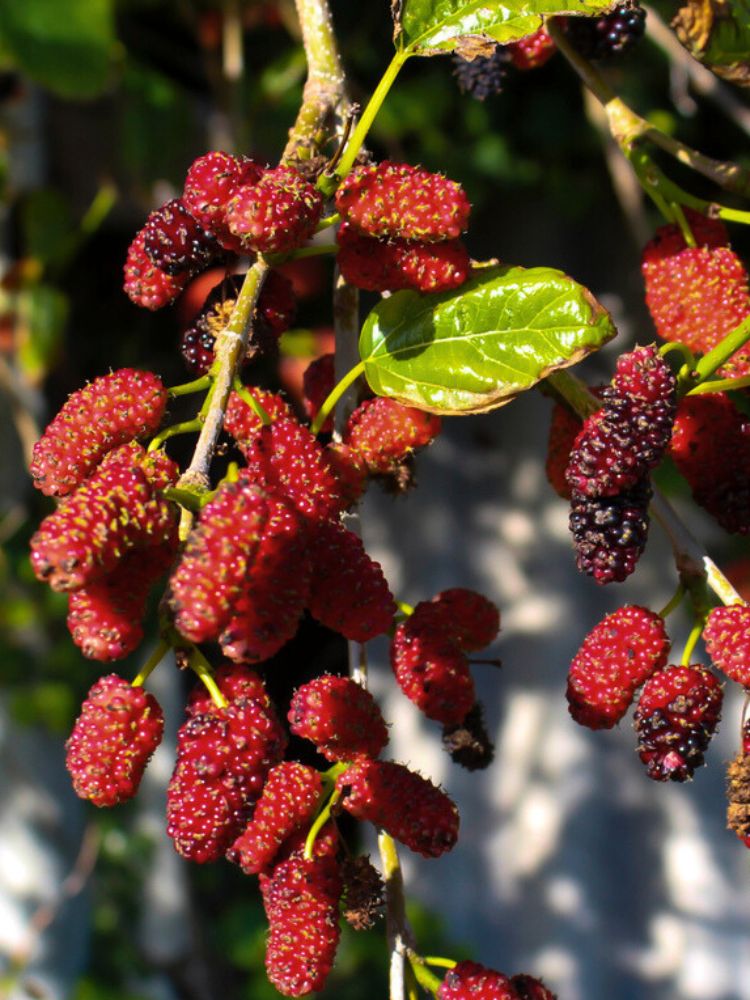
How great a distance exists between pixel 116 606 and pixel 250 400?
0.14 m

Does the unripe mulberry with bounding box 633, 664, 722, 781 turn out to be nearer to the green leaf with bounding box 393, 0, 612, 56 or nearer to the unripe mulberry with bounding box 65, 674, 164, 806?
the unripe mulberry with bounding box 65, 674, 164, 806

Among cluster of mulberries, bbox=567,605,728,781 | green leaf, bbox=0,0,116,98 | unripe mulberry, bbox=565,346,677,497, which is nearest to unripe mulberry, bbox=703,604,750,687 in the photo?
cluster of mulberries, bbox=567,605,728,781

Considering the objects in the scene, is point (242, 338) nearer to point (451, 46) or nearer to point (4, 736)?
point (451, 46)

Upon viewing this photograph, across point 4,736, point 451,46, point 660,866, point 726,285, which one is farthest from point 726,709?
point 451,46

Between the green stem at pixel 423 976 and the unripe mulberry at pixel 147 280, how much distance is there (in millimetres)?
454

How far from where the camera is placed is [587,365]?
2.20m

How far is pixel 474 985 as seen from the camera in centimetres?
67

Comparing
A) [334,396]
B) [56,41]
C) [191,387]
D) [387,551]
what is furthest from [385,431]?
[387,551]

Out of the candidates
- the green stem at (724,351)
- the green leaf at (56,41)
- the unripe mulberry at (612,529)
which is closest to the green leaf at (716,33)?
the green stem at (724,351)

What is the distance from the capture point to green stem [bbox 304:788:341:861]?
2.29 ft

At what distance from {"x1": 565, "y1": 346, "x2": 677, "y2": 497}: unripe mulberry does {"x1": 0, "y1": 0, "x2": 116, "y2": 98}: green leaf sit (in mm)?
1214

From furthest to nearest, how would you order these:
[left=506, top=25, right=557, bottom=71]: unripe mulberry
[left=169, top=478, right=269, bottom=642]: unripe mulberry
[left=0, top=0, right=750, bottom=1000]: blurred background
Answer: [left=0, top=0, right=750, bottom=1000]: blurred background → [left=506, top=25, right=557, bottom=71]: unripe mulberry → [left=169, top=478, right=269, bottom=642]: unripe mulberry

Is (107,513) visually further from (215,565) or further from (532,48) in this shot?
(532,48)

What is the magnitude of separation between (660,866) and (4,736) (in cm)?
143
